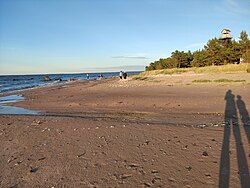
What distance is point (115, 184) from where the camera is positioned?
3.34m

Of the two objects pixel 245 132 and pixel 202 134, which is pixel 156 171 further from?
pixel 245 132

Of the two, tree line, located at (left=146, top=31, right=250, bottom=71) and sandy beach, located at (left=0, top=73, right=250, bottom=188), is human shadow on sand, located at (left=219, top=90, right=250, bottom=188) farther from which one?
tree line, located at (left=146, top=31, right=250, bottom=71)

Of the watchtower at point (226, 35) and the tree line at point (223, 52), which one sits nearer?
the tree line at point (223, 52)

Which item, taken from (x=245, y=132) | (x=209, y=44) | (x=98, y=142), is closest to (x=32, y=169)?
(x=98, y=142)

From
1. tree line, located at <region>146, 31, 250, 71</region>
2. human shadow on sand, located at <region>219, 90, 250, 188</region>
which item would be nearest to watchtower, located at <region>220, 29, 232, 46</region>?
tree line, located at <region>146, 31, 250, 71</region>

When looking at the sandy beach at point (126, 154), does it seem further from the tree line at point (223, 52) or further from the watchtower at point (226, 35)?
the watchtower at point (226, 35)

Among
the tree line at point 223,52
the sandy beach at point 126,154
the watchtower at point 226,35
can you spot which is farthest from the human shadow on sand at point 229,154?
the watchtower at point 226,35

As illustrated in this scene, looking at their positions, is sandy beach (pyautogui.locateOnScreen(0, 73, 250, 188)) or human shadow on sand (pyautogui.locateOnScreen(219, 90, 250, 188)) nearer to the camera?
human shadow on sand (pyautogui.locateOnScreen(219, 90, 250, 188))

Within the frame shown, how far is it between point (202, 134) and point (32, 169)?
4442 millimetres

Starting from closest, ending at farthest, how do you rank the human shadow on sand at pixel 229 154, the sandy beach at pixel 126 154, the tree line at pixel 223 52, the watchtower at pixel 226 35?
the human shadow on sand at pixel 229 154 → the sandy beach at pixel 126 154 → the tree line at pixel 223 52 → the watchtower at pixel 226 35

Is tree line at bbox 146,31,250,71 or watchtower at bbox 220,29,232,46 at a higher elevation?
watchtower at bbox 220,29,232,46

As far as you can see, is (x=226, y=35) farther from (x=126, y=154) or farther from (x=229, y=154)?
(x=126, y=154)

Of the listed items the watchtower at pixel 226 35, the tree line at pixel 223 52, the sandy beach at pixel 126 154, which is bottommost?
the sandy beach at pixel 126 154

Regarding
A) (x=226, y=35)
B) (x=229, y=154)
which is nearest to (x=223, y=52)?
(x=226, y=35)
